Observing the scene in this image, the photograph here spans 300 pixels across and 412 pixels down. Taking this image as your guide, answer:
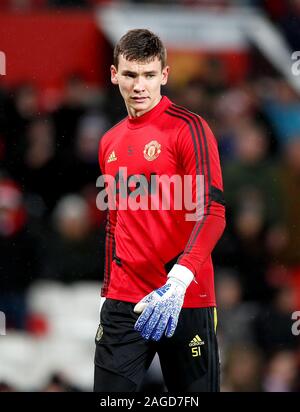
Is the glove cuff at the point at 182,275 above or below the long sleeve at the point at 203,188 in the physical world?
below

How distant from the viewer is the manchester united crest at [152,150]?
170 inches

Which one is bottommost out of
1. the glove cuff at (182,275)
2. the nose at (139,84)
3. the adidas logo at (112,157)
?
the glove cuff at (182,275)

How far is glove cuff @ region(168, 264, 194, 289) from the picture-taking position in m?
4.07

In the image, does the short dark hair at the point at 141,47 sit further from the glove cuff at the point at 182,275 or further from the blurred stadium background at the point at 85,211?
the blurred stadium background at the point at 85,211

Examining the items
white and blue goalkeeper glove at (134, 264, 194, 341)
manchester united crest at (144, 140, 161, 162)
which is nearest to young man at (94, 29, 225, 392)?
manchester united crest at (144, 140, 161, 162)

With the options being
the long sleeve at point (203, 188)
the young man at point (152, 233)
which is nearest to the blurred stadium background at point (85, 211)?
the young man at point (152, 233)

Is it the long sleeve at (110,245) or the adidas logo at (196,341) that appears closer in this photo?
the adidas logo at (196,341)

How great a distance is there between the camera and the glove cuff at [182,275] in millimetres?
4070

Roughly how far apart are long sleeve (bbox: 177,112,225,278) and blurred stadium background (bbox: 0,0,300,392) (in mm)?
2556

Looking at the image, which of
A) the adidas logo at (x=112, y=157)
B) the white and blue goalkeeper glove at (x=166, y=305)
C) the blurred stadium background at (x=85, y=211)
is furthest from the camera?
the blurred stadium background at (x=85, y=211)

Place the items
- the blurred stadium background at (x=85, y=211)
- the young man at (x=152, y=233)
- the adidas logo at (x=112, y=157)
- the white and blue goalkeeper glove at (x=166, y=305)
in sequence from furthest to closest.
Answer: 1. the blurred stadium background at (x=85, y=211)
2. the adidas logo at (x=112, y=157)
3. the young man at (x=152, y=233)
4. the white and blue goalkeeper glove at (x=166, y=305)

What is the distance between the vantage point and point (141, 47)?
4328 millimetres

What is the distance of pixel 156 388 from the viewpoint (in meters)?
6.55

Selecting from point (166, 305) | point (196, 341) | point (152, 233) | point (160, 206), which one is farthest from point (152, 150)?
point (196, 341)
